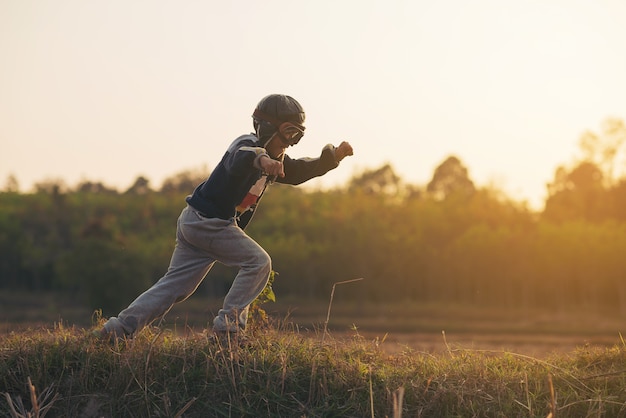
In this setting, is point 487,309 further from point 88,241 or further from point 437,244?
point 88,241

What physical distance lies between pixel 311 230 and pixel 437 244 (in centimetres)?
875

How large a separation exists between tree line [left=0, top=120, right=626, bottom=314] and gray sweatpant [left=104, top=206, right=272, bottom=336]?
39.5 metres

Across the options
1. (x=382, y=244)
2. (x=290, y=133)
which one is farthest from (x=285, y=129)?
(x=382, y=244)

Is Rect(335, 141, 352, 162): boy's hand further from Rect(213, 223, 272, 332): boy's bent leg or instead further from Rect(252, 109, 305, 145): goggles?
Rect(213, 223, 272, 332): boy's bent leg

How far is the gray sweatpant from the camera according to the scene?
5.18 metres

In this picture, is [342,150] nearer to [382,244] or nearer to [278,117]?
[278,117]

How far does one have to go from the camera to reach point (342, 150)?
5.81m

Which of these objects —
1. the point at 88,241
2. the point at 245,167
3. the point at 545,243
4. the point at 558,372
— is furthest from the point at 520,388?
the point at 545,243

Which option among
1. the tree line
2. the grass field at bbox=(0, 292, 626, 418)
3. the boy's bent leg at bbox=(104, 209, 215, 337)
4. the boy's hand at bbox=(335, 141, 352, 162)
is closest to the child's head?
the boy's hand at bbox=(335, 141, 352, 162)

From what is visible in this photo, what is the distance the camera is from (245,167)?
5086mm

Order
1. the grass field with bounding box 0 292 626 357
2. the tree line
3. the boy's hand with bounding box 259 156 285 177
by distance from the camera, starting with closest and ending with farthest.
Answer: the boy's hand with bounding box 259 156 285 177 → the grass field with bounding box 0 292 626 357 → the tree line

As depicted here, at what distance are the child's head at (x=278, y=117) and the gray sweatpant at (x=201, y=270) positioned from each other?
0.62 metres

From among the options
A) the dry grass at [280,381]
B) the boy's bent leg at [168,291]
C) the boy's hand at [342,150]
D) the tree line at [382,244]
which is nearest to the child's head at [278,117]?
the boy's hand at [342,150]

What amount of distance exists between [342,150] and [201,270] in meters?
1.24
